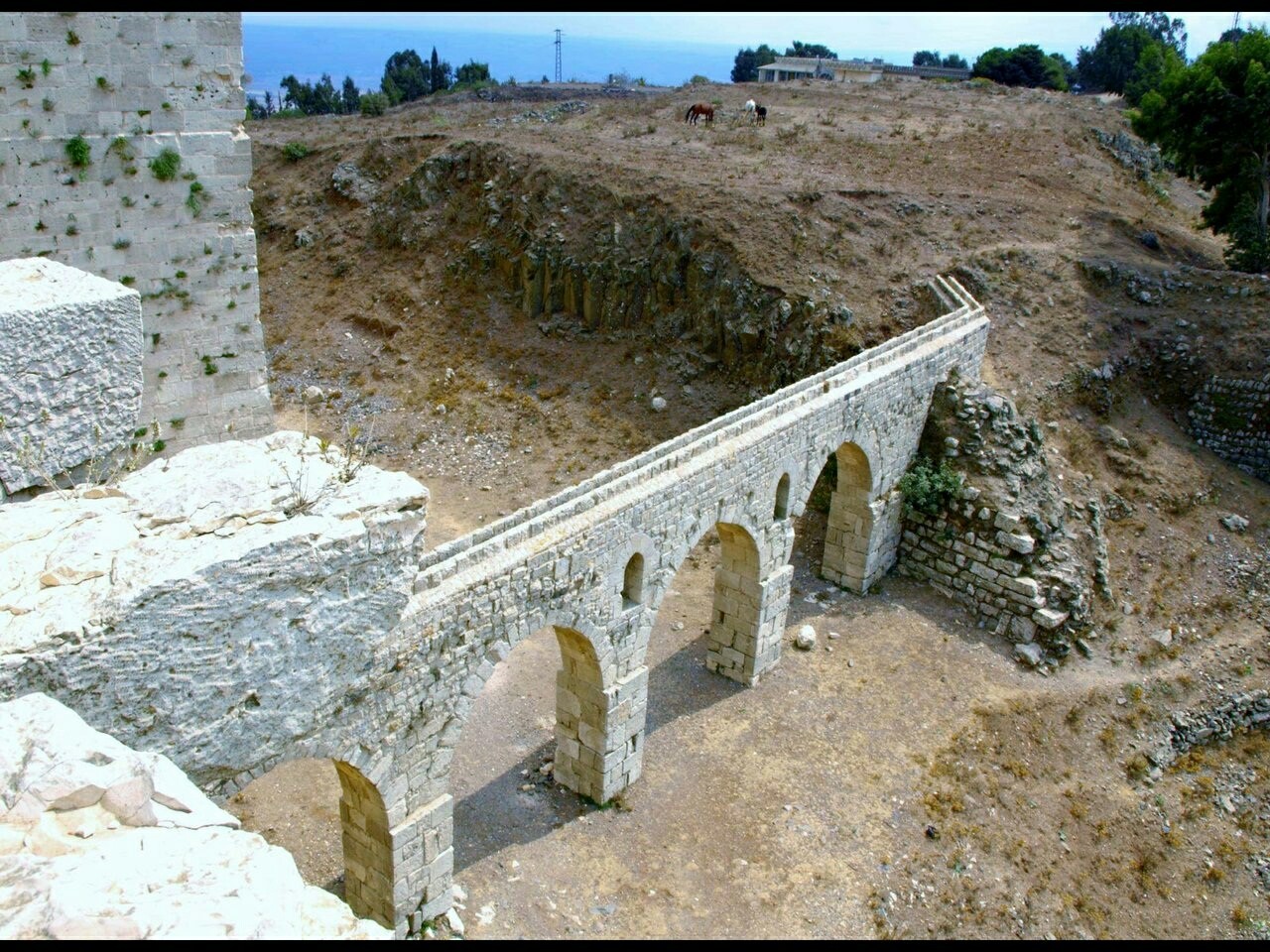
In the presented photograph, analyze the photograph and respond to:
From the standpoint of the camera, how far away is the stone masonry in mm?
9336

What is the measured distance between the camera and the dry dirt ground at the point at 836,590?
52.5ft

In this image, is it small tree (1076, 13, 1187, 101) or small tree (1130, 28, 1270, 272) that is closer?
small tree (1130, 28, 1270, 272)

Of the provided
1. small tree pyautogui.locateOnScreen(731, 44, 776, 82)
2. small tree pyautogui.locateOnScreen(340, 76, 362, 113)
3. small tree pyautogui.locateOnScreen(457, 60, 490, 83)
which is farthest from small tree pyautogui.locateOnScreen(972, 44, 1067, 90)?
small tree pyautogui.locateOnScreen(340, 76, 362, 113)

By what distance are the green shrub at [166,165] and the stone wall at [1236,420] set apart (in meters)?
26.6

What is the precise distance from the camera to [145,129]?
44.5ft

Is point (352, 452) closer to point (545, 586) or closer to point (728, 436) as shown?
point (545, 586)

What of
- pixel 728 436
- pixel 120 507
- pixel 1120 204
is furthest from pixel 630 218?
pixel 120 507

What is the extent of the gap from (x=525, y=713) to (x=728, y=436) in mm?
6417

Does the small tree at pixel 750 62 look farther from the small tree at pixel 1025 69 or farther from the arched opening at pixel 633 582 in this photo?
the arched opening at pixel 633 582

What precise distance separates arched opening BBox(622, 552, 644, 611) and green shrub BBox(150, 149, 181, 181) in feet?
27.8

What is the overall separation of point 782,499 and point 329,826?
32.1 feet

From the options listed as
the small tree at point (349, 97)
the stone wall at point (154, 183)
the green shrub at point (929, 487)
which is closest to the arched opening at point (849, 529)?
the green shrub at point (929, 487)

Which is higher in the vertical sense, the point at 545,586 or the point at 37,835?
the point at 37,835

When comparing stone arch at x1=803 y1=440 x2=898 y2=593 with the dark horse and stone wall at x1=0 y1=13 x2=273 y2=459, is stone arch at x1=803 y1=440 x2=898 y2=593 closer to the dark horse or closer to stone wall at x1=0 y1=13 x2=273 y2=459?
stone wall at x1=0 y1=13 x2=273 y2=459
